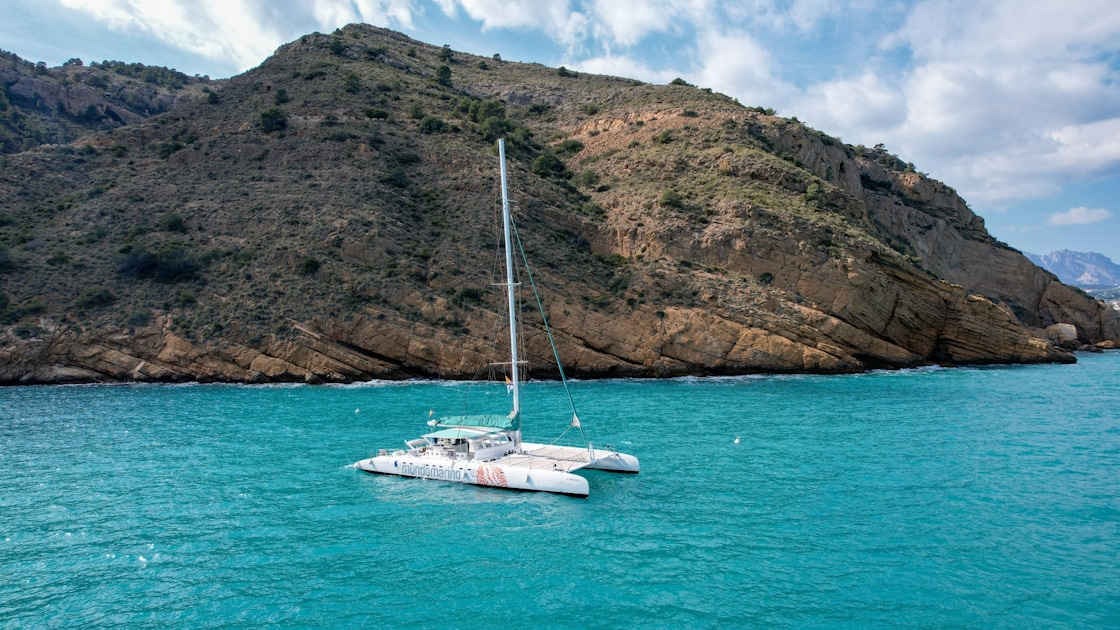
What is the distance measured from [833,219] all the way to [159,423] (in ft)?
155

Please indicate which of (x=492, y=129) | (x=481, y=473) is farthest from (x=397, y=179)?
(x=481, y=473)

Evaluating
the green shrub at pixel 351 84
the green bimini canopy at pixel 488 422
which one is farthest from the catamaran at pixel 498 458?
the green shrub at pixel 351 84

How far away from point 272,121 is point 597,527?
193 feet

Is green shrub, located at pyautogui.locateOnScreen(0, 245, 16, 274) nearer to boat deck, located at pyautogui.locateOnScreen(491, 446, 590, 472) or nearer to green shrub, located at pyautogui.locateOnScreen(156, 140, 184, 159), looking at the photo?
green shrub, located at pyautogui.locateOnScreen(156, 140, 184, 159)

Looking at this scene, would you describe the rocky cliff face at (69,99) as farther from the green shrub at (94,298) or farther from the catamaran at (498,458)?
the catamaran at (498,458)

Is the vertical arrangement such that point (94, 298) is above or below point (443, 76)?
below

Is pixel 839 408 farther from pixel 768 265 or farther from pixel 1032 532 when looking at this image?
pixel 768 265

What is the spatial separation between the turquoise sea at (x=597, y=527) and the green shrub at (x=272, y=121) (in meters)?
39.4

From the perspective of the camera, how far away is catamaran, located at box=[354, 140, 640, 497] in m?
20.4

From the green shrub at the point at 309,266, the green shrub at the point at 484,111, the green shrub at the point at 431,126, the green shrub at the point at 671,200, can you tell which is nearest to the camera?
the green shrub at the point at 309,266

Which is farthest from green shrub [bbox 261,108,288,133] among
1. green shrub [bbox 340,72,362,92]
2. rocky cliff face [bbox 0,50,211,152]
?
rocky cliff face [bbox 0,50,211,152]

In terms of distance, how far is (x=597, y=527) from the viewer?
17203 millimetres

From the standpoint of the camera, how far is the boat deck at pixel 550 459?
68.3 feet

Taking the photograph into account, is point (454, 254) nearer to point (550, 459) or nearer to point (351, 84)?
point (351, 84)
